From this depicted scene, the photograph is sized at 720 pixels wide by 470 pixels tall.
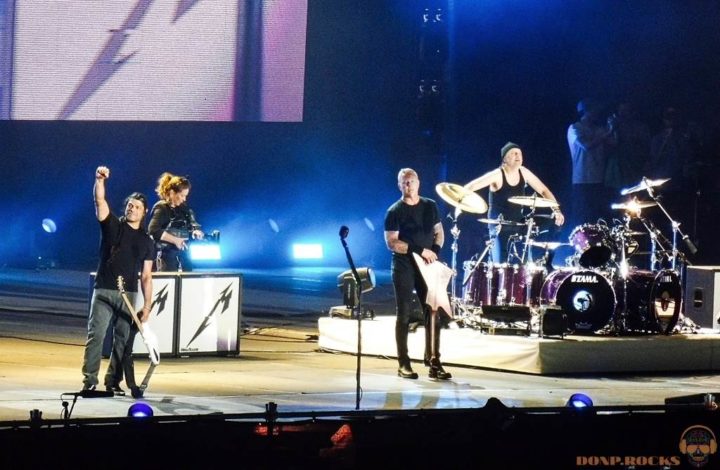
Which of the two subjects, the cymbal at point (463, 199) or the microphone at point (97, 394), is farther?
the cymbal at point (463, 199)

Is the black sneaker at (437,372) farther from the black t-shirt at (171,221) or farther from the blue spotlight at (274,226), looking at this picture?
the blue spotlight at (274,226)

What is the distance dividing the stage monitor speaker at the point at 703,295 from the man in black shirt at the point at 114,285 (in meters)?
8.05

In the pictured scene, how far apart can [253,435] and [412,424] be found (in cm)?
84

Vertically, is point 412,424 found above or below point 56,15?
below

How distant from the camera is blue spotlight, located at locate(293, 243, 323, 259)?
2969 cm

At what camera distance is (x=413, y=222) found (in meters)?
13.9

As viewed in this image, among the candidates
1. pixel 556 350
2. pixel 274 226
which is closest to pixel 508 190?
pixel 556 350

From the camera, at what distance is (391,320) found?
→ 54.4ft

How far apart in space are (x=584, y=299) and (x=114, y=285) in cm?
556

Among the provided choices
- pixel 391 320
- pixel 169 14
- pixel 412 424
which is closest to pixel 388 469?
pixel 412 424

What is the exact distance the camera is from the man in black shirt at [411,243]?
45.5 ft

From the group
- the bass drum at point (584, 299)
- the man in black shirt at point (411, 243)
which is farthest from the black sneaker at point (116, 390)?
the bass drum at point (584, 299)

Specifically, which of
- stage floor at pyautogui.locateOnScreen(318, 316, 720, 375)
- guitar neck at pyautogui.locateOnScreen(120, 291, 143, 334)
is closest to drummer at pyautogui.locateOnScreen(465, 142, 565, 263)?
stage floor at pyautogui.locateOnScreen(318, 316, 720, 375)

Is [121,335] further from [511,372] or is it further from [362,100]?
[362,100]
